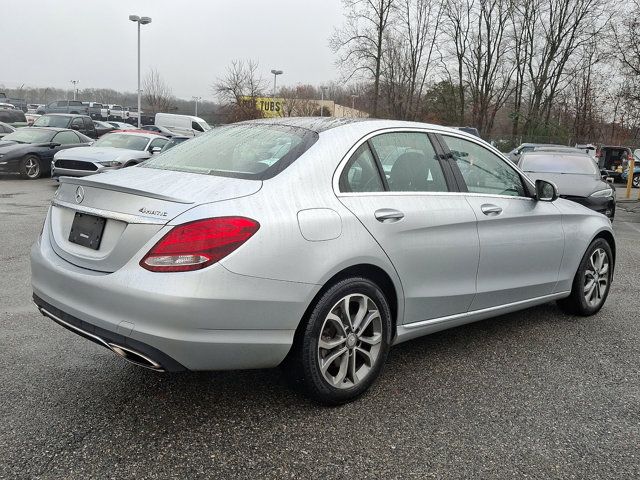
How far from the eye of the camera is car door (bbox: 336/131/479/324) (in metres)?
3.18

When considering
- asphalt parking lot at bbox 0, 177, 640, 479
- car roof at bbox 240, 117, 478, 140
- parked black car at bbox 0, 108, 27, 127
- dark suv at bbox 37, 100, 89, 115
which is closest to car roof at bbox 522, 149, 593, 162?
asphalt parking lot at bbox 0, 177, 640, 479

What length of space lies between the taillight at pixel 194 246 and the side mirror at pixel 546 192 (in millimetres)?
2686

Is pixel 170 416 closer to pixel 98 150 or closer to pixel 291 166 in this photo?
pixel 291 166

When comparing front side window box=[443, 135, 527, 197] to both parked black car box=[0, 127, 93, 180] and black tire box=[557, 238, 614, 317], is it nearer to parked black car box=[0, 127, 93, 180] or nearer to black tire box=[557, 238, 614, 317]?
black tire box=[557, 238, 614, 317]

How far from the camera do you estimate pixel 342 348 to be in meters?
3.05

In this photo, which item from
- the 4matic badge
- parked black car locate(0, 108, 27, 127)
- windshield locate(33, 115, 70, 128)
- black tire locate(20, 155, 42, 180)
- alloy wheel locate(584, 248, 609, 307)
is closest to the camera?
the 4matic badge

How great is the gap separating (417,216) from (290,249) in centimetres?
99

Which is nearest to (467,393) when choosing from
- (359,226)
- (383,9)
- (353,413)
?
(353,413)

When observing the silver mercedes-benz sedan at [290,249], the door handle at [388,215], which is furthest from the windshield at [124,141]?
the door handle at [388,215]

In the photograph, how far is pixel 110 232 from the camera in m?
2.76

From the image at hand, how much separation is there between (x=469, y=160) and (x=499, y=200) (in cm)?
35

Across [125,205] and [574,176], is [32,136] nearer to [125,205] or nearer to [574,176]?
[574,176]

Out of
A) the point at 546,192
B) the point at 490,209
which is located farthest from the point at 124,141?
the point at 490,209

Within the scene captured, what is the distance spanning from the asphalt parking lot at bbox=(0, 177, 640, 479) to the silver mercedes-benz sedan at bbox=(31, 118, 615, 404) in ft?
1.05
